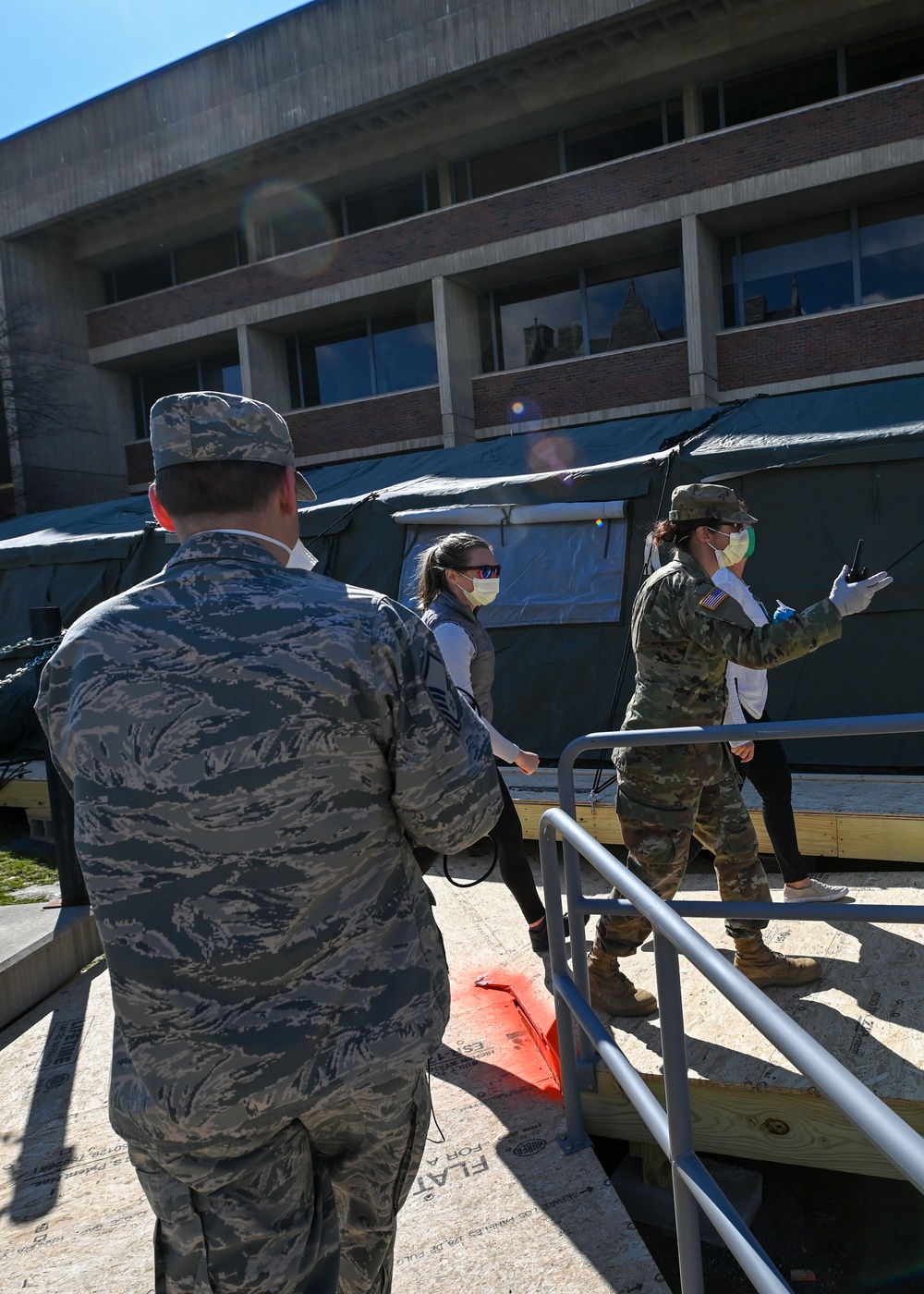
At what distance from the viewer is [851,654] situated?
6332 millimetres

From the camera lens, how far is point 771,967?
3234 mm

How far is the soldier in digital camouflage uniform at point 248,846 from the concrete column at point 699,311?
46.9 ft

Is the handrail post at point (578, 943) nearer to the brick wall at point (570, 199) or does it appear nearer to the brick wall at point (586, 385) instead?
the brick wall at point (586, 385)

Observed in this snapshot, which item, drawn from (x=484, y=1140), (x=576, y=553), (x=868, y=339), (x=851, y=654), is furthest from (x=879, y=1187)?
(x=868, y=339)

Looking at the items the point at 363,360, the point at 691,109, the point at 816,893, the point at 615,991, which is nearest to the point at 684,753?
the point at 615,991

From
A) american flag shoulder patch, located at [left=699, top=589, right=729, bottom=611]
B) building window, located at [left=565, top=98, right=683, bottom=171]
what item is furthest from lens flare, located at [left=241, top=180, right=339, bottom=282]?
american flag shoulder patch, located at [left=699, top=589, right=729, bottom=611]

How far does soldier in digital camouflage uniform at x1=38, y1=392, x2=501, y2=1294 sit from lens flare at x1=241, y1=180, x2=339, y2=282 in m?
19.0

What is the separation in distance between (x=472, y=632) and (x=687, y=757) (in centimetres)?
106

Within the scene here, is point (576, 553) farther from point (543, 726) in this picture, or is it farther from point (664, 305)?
A: point (664, 305)

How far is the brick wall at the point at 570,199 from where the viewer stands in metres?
13.6

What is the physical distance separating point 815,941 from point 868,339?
42.0ft

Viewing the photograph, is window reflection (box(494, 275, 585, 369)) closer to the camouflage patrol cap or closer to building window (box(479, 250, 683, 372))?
building window (box(479, 250, 683, 372))

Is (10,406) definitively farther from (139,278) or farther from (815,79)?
(815,79)

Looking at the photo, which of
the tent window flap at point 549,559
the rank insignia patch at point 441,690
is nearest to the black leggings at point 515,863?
the rank insignia patch at point 441,690
